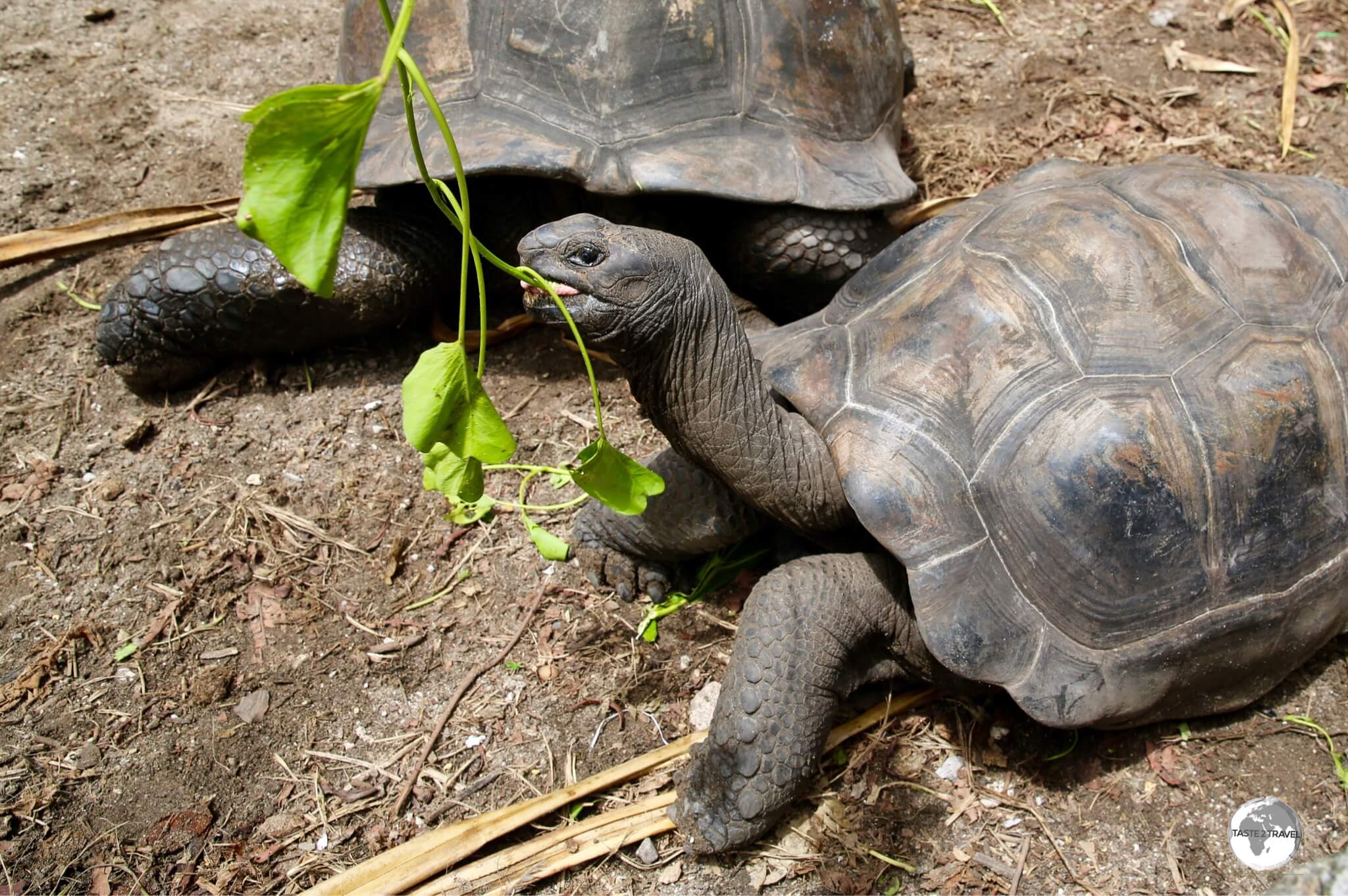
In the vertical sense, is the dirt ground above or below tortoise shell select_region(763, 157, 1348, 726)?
below

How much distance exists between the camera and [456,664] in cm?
281

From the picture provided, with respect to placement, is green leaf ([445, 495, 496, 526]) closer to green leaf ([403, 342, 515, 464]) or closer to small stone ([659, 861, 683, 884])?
small stone ([659, 861, 683, 884])

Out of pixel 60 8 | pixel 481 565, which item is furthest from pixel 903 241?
pixel 60 8

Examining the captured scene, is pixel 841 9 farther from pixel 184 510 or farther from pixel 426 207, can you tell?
pixel 184 510

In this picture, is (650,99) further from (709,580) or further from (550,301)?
(709,580)

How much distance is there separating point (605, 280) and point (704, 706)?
1.20m

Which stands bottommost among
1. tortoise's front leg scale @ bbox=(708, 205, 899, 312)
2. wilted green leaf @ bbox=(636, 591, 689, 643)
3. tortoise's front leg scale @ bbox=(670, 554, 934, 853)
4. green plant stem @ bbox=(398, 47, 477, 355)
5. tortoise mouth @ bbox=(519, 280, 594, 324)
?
wilted green leaf @ bbox=(636, 591, 689, 643)

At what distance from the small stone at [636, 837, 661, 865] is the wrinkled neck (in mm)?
868

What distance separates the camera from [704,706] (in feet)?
8.95

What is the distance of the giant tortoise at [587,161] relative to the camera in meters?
3.15

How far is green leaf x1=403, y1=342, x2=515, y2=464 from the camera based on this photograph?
1.62 m

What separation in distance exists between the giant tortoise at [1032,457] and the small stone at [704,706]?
21 cm

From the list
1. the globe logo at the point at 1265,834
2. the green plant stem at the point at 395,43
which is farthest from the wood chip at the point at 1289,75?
the green plant stem at the point at 395,43

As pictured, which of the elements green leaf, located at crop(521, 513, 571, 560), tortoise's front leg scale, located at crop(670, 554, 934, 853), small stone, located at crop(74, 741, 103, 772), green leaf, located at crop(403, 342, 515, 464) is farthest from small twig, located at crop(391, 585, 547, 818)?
green leaf, located at crop(403, 342, 515, 464)
